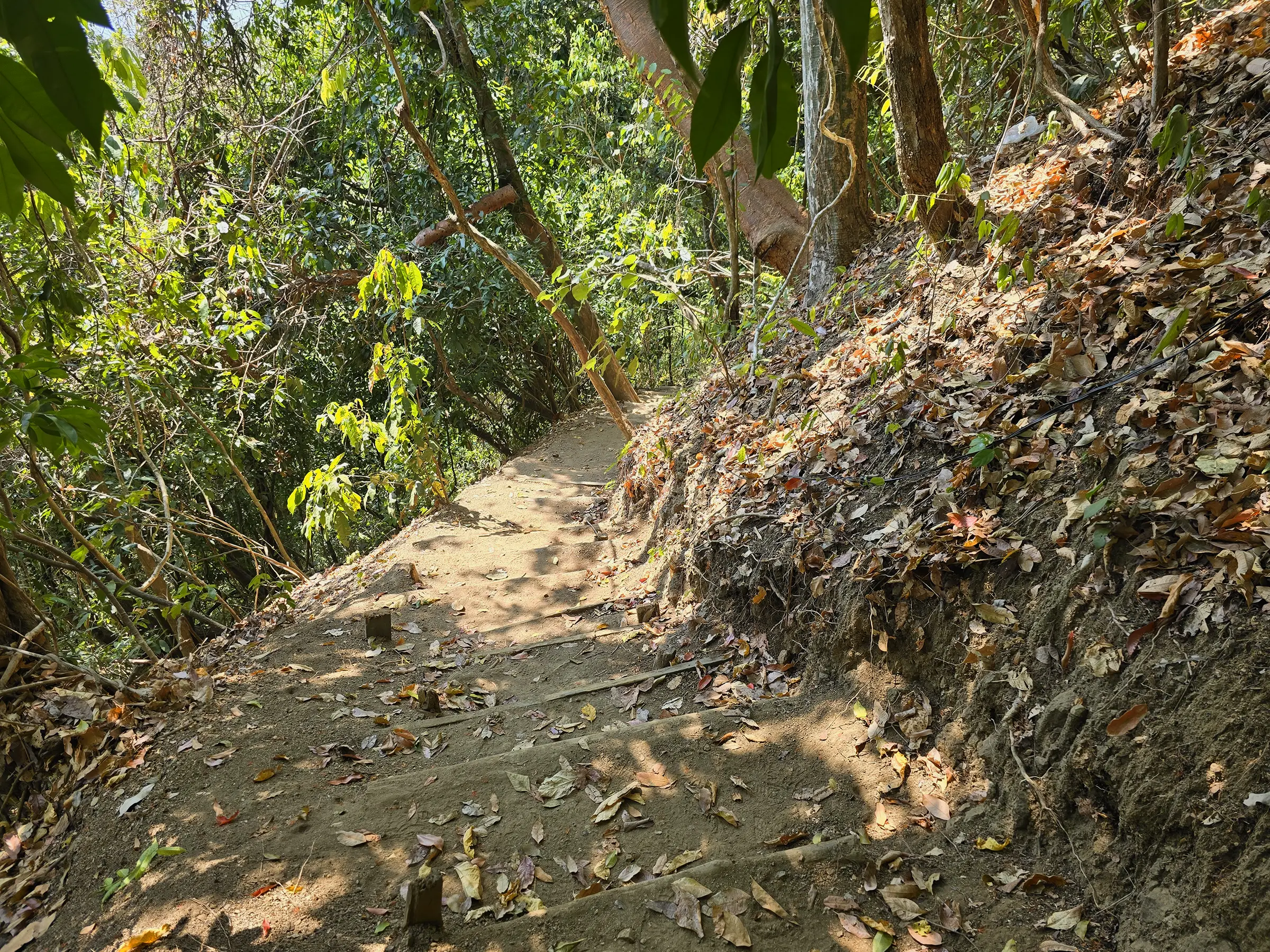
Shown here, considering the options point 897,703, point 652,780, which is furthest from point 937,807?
point 652,780

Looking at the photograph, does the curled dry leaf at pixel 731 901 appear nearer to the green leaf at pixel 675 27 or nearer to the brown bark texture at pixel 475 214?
the green leaf at pixel 675 27

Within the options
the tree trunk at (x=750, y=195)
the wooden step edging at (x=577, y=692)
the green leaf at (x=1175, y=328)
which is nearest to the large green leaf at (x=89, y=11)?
the green leaf at (x=1175, y=328)

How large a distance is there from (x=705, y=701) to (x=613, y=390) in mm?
7449

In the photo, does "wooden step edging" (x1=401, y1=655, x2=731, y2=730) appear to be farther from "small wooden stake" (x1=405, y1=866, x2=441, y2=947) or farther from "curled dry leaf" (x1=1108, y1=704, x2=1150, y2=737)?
"curled dry leaf" (x1=1108, y1=704, x2=1150, y2=737)

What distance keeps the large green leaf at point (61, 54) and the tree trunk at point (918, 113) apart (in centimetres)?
333

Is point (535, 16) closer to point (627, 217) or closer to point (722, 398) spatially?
point (627, 217)

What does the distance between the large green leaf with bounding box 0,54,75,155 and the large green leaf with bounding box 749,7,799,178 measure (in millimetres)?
563

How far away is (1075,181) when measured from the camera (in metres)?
3.25

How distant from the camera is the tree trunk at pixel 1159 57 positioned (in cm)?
276

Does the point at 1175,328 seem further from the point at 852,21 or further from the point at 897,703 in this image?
the point at 852,21

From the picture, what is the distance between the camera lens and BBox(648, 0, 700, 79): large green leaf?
22.0 inches

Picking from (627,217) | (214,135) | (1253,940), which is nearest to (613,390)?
(627,217)

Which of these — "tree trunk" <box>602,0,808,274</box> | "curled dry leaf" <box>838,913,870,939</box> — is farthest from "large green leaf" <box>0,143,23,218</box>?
"tree trunk" <box>602,0,808,274</box>

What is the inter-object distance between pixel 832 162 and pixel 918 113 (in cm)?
122
